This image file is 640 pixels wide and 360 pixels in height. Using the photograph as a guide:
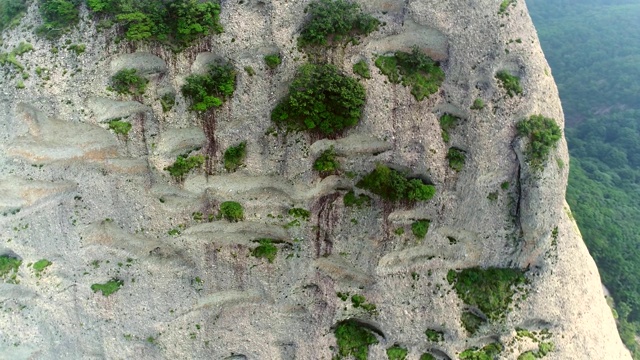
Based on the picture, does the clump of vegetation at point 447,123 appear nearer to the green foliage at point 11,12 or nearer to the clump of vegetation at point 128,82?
the clump of vegetation at point 128,82

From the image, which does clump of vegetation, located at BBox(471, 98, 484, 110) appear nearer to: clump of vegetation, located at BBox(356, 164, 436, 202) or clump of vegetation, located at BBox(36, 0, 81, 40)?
clump of vegetation, located at BBox(356, 164, 436, 202)

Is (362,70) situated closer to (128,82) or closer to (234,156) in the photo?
(234,156)

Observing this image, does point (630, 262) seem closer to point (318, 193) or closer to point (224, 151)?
point (318, 193)

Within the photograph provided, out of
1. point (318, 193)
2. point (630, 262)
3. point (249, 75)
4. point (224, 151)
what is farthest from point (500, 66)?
point (630, 262)

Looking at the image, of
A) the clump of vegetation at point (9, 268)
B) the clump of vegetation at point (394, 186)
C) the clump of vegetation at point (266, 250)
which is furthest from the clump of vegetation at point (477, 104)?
the clump of vegetation at point (9, 268)

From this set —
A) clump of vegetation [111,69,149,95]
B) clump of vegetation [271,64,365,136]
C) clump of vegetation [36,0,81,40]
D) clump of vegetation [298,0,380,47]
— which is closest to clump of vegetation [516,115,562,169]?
clump of vegetation [271,64,365,136]

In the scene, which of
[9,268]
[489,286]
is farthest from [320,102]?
[9,268]
